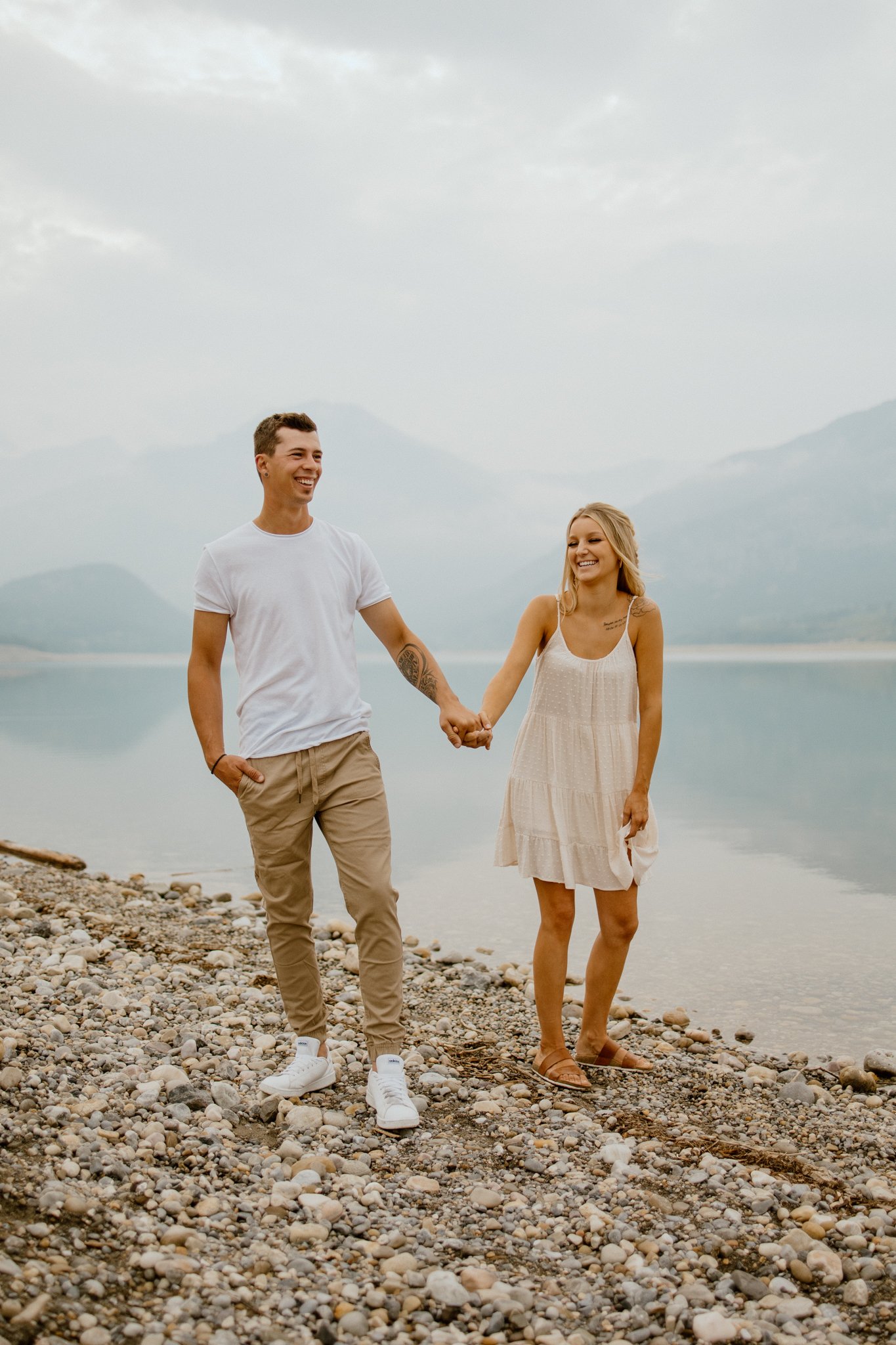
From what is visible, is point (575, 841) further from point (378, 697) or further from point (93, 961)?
point (378, 697)

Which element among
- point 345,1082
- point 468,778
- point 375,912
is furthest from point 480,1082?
point 468,778

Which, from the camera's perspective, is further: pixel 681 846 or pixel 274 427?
pixel 681 846

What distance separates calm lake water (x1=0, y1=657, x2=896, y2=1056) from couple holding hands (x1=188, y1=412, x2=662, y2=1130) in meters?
2.27

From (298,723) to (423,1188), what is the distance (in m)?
1.79

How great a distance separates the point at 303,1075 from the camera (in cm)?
466

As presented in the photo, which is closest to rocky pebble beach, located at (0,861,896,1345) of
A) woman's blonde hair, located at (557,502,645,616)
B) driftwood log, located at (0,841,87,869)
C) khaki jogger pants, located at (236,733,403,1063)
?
khaki jogger pants, located at (236,733,403,1063)

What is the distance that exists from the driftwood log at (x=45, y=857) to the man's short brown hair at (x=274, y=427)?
7096 mm

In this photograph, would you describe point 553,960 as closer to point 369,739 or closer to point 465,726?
point 465,726

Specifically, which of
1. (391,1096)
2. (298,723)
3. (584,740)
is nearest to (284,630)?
(298,723)

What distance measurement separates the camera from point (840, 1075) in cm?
558

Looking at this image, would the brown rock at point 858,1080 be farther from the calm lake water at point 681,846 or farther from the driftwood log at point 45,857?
the driftwood log at point 45,857

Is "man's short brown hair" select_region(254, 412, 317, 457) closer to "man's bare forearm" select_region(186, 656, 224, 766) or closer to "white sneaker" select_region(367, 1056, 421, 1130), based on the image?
"man's bare forearm" select_region(186, 656, 224, 766)

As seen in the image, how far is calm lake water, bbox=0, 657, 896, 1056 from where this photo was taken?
7652 mm

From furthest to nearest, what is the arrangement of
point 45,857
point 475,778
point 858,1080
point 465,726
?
1. point 475,778
2. point 45,857
3. point 858,1080
4. point 465,726
